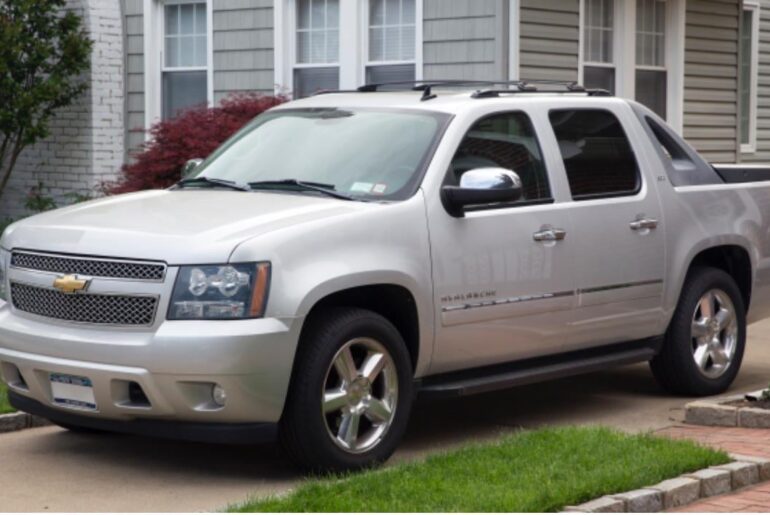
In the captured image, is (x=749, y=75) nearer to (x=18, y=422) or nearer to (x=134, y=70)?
(x=134, y=70)

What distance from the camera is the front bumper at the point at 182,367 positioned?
685cm

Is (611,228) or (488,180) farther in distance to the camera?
(611,228)

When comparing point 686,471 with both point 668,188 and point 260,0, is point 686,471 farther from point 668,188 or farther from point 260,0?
point 260,0

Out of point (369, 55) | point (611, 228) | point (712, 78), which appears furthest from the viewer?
point (712, 78)

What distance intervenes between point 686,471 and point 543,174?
2.23m

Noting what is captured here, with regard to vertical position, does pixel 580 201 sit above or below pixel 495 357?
above

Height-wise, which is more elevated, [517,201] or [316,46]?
[316,46]

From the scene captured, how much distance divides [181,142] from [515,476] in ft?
25.0

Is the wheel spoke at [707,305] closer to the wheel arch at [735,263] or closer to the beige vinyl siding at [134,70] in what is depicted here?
the wheel arch at [735,263]

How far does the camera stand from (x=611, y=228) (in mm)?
8789

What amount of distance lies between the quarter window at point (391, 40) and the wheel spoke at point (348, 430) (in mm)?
7861

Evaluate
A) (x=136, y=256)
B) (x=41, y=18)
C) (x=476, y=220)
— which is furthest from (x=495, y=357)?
(x=41, y=18)

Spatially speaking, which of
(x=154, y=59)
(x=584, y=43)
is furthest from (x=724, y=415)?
(x=154, y=59)

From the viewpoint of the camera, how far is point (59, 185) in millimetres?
17109
